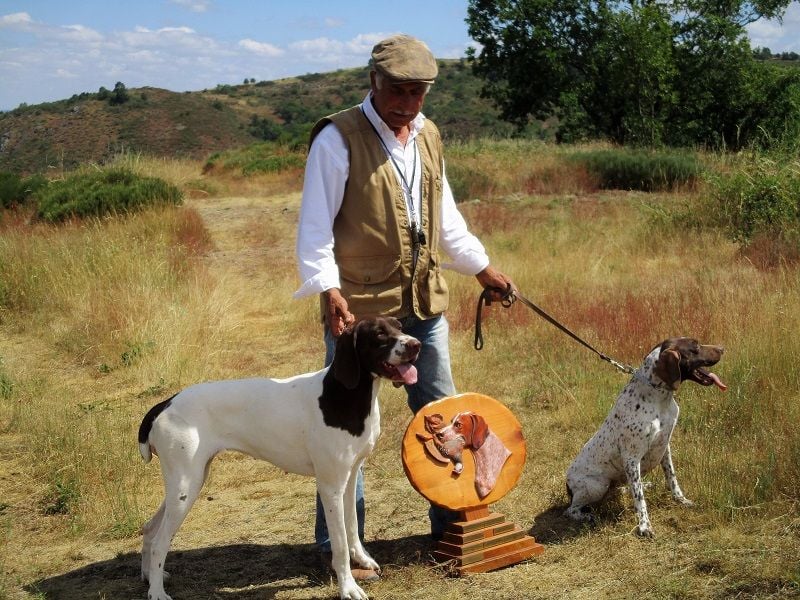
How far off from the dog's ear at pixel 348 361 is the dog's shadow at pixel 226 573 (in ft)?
3.48

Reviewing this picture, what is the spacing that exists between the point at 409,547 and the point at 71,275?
6.79 metres

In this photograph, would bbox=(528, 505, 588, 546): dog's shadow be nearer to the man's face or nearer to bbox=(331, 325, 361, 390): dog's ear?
bbox=(331, 325, 361, 390): dog's ear

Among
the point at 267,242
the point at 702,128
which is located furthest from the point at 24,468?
the point at 702,128

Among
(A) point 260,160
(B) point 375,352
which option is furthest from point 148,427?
(A) point 260,160

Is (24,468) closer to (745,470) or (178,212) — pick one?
(745,470)

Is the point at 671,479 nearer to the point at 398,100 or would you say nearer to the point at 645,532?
the point at 645,532

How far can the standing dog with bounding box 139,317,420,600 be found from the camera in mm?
3910

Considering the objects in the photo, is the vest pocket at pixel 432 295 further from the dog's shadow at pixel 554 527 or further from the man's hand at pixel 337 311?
the dog's shadow at pixel 554 527

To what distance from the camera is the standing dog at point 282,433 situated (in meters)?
3.91

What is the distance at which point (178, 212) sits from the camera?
47.0ft

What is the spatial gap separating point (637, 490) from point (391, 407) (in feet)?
9.06

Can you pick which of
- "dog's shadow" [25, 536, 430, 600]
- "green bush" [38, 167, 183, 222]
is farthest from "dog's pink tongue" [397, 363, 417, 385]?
"green bush" [38, 167, 183, 222]

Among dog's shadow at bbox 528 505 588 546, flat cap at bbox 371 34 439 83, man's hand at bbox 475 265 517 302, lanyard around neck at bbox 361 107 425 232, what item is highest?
flat cap at bbox 371 34 439 83

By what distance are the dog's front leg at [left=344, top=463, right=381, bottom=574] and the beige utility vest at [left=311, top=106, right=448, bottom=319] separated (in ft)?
2.47
